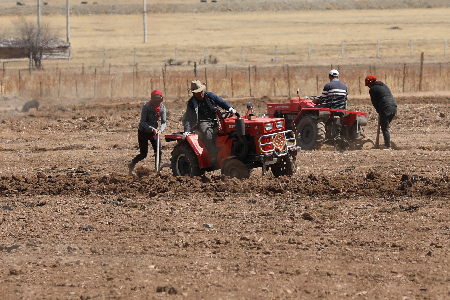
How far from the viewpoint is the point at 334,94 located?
1516 cm

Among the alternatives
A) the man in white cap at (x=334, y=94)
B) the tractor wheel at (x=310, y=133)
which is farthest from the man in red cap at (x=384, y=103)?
the tractor wheel at (x=310, y=133)

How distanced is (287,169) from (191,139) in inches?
68.5

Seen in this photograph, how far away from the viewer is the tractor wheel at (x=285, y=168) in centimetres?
1106

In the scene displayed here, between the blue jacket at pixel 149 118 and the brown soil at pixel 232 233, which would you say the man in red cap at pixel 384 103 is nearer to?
the brown soil at pixel 232 233

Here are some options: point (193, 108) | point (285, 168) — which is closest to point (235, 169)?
point (285, 168)

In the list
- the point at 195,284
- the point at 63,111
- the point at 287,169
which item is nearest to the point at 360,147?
the point at 287,169

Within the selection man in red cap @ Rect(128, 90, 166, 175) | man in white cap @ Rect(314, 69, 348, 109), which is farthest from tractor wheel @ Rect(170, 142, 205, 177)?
man in white cap @ Rect(314, 69, 348, 109)

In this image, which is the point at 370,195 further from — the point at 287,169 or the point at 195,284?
the point at 195,284

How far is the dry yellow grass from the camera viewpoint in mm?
58188

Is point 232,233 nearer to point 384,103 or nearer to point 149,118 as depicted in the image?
point 149,118

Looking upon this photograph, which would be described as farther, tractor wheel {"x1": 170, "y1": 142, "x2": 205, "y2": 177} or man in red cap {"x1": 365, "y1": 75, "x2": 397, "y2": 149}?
man in red cap {"x1": 365, "y1": 75, "x2": 397, "y2": 149}

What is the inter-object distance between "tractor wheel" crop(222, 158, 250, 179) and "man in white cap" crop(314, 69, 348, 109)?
5.23 m

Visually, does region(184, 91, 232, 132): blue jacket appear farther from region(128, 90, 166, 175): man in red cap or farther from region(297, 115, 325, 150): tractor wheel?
region(297, 115, 325, 150): tractor wheel

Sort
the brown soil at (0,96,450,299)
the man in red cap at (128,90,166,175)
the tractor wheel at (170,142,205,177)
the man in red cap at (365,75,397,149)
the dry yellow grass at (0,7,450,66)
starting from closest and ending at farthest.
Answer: the brown soil at (0,96,450,299) < the tractor wheel at (170,142,205,177) < the man in red cap at (128,90,166,175) < the man in red cap at (365,75,397,149) < the dry yellow grass at (0,7,450,66)
